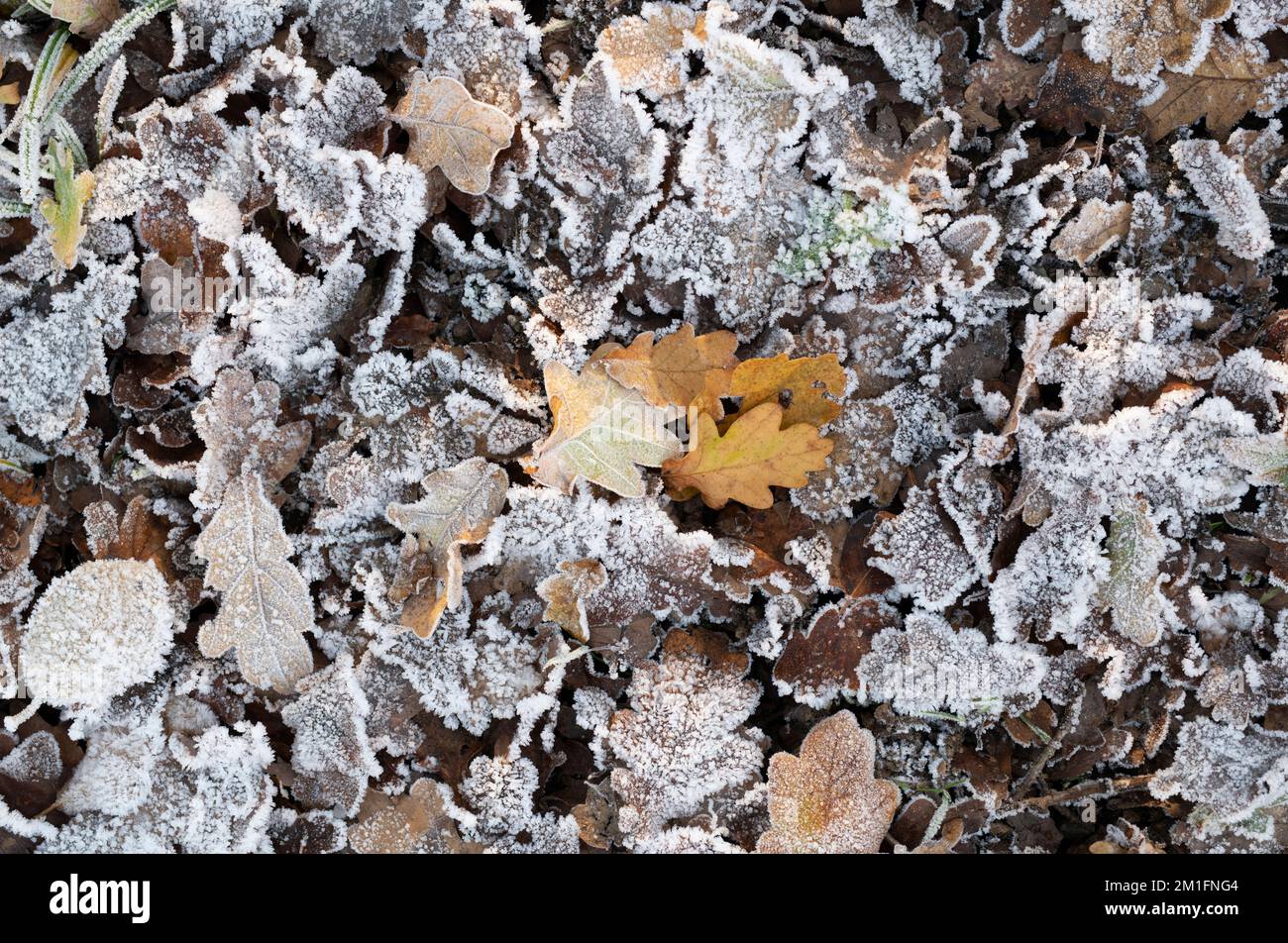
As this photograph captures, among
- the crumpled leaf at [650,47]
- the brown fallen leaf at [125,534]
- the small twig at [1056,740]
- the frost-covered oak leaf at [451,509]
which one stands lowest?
the small twig at [1056,740]

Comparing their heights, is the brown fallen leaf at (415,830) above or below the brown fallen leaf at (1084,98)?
below

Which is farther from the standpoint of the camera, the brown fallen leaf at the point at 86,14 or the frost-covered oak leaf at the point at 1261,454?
the brown fallen leaf at the point at 86,14

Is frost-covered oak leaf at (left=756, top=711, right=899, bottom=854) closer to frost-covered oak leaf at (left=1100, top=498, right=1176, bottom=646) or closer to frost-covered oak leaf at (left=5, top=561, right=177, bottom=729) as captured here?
frost-covered oak leaf at (left=1100, top=498, right=1176, bottom=646)

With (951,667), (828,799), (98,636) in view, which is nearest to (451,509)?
(98,636)

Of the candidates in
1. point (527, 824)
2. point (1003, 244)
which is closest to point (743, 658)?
point (527, 824)

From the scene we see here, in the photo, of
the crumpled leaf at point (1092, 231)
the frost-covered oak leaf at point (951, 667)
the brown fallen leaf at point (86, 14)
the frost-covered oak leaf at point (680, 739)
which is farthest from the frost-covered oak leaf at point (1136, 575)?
the brown fallen leaf at point (86, 14)

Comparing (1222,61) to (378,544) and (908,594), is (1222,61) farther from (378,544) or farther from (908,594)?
(378,544)

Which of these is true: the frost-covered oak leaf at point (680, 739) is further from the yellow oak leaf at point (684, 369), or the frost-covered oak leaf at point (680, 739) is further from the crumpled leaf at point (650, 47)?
the crumpled leaf at point (650, 47)
